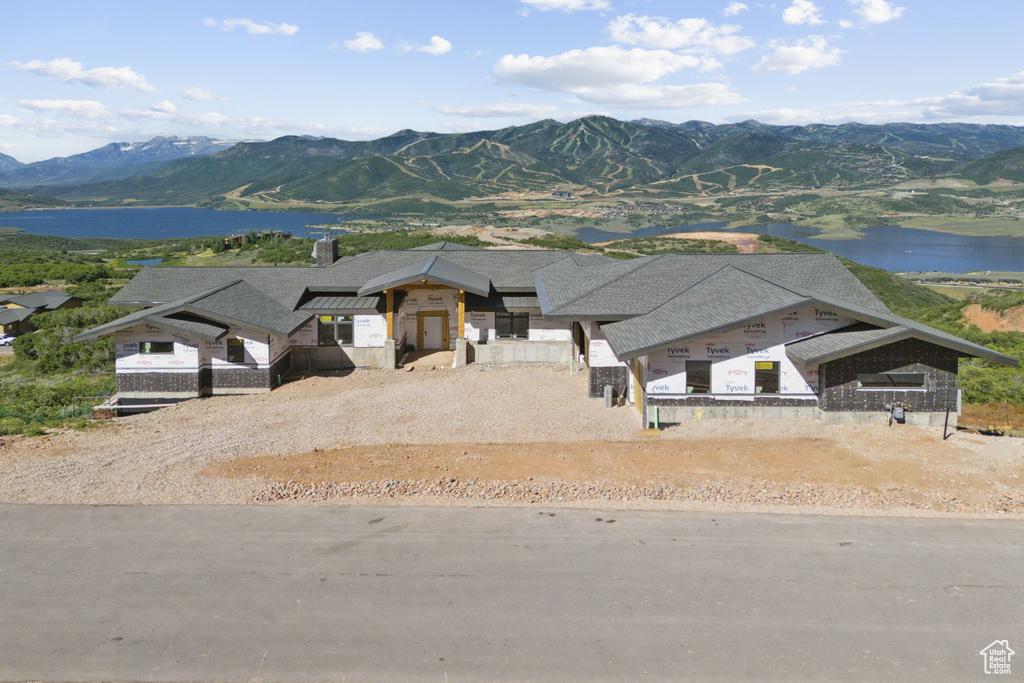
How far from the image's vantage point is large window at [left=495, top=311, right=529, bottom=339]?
34406 millimetres

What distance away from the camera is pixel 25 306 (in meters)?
58.0

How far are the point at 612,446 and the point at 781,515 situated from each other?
6147mm

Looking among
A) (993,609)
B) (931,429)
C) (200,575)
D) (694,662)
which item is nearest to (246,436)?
(200,575)

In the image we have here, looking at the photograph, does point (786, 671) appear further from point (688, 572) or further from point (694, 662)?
point (688, 572)

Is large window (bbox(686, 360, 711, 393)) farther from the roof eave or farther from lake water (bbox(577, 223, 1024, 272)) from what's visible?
lake water (bbox(577, 223, 1024, 272))

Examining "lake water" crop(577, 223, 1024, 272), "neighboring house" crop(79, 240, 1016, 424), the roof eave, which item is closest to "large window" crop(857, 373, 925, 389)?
"neighboring house" crop(79, 240, 1016, 424)

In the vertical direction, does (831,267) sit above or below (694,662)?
above

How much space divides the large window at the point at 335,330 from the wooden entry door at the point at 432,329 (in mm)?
3671

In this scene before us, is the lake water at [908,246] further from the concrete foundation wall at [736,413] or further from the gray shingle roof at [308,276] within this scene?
the concrete foundation wall at [736,413]

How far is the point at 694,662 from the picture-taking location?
9.77 metres

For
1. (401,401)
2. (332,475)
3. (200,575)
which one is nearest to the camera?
(200,575)

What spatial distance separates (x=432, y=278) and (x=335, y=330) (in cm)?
558

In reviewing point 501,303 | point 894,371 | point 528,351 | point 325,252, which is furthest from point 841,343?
point 325,252

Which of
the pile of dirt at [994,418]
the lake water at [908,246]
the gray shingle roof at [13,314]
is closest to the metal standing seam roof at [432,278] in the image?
the pile of dirt at [994,418]
